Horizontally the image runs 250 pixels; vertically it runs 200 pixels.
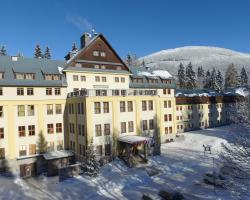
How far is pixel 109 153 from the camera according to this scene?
3666cm

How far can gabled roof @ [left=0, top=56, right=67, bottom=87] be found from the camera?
38094 millimetres

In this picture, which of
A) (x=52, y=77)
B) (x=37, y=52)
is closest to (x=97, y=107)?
(x=52, y=77)

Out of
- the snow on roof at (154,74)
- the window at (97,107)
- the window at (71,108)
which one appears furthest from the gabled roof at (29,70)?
the snow on roof at (154,74)

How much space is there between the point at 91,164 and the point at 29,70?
63.6 ft

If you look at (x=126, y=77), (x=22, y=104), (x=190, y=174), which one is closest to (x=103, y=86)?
(x=126, y=77)

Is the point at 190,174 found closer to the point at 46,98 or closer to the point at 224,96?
the point at 46,98

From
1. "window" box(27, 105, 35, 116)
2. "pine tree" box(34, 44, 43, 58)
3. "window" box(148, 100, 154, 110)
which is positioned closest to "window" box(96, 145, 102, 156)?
"window" box(148, 100, 154, 110)

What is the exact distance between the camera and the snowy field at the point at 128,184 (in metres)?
27.8

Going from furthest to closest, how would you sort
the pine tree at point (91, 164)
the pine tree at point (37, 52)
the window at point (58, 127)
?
1. the pine tree at point (37, 52)
2. the window at point (58, 127)
3. the pine tree at point (91, 164)

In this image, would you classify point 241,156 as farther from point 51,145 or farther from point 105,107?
point 51,145

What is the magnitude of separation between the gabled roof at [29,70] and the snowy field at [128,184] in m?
14.8

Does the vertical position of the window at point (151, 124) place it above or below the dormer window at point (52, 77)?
below

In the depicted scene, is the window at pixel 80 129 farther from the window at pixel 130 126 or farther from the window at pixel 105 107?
the window at pixel 130 126

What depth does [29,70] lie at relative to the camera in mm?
40188
